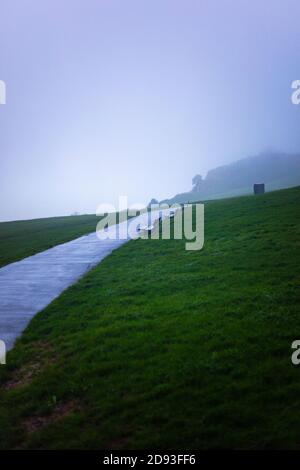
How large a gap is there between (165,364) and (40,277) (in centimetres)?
1237

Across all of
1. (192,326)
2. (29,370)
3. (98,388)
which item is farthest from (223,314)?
(29,370)

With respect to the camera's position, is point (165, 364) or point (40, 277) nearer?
point (165, 364)

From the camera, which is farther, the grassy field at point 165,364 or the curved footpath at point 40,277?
the curved footpath at point 40,277

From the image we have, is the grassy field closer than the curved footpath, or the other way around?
the grassy field

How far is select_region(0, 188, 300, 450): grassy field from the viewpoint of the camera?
809cm

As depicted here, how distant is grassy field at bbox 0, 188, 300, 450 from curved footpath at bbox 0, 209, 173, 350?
767mm

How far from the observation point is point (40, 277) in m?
21.0

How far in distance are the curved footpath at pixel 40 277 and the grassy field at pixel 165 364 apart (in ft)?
2.52

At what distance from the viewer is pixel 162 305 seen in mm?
14688

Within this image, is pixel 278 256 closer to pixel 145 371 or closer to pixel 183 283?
pixel 183 283

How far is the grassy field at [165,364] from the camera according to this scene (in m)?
8.09

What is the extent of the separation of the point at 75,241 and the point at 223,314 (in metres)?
21.1

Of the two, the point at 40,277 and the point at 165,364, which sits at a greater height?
the point at 40,277

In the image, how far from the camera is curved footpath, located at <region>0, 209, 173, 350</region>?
1566 cm
